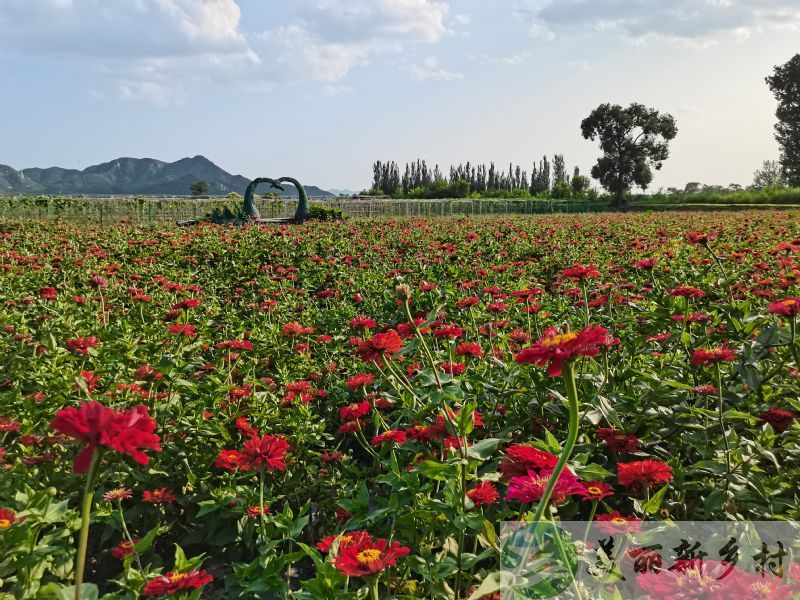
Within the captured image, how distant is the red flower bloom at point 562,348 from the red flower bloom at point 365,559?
0.50 m

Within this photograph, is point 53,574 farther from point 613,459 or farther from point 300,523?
point 613,459

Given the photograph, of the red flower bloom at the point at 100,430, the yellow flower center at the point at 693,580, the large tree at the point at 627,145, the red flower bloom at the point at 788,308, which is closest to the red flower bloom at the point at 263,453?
the red flower bloom at the point at 100,430

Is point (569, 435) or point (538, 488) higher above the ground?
point (569, 435)

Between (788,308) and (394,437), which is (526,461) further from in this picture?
(788,308)

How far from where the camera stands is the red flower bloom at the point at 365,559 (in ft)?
3.50

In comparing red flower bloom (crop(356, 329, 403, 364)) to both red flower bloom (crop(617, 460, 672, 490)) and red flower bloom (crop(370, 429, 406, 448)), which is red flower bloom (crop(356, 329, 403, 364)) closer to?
red flower bloom (crop(370, 429, 406, 448))

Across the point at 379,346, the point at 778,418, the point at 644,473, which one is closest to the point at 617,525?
the point at 644,473

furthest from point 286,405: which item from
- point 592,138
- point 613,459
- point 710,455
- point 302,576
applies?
point 592,138

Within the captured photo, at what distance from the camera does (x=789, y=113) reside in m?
44.6

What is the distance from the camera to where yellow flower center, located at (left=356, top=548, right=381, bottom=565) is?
109cm

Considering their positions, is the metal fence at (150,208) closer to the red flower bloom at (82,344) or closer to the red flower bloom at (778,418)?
the red flower bloom at (82,344)

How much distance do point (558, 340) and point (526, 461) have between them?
0.40 m

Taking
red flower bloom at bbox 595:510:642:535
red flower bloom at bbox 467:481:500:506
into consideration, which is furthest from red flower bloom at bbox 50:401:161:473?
red flower bloom at bbox 595:510:642:535

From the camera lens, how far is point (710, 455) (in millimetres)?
1735
